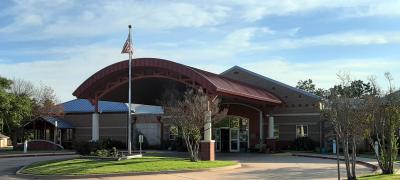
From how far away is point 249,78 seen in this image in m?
46.6

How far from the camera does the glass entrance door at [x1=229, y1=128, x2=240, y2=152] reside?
4412 centimetres

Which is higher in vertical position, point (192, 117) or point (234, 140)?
point (192, 117)

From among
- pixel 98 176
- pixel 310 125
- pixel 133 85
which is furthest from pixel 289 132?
pixel 98 176

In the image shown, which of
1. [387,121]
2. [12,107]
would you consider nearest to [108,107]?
[12,107]

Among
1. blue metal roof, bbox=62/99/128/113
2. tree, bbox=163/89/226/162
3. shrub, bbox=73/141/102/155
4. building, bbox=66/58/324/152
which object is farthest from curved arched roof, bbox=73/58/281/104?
blue metal roof, bbox=62/99/128/113

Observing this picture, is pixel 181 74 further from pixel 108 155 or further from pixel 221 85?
pixel 108 155

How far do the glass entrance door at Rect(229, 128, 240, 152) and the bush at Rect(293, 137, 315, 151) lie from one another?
5.06 m

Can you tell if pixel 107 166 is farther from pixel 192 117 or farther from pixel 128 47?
pixel 128 47

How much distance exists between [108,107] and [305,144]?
21.7 meters

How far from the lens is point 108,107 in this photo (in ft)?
178

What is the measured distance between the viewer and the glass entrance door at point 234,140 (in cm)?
4412

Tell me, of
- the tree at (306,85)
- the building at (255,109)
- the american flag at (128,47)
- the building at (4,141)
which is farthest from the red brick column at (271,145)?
the tree at (306,85)

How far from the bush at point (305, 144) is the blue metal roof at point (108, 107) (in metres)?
13.9

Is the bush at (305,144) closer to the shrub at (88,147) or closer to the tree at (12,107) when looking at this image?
the shrub at (88,147)
